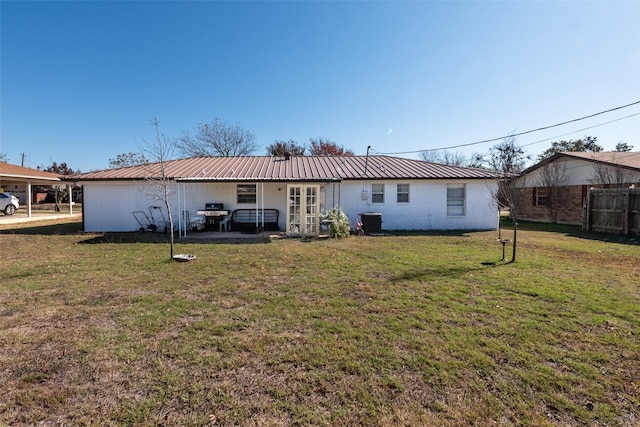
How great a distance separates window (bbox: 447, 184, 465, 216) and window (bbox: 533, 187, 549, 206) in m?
9.62

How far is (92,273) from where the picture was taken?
6273 millimetres

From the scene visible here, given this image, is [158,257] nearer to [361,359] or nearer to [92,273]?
[92,273]

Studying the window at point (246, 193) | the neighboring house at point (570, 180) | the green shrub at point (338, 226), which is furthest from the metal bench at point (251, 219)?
the neighboring house at point (570, 180)

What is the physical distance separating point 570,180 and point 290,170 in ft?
56.8

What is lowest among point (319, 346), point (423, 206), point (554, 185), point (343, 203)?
point (319, 346)

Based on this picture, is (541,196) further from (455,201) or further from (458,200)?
(455,201)

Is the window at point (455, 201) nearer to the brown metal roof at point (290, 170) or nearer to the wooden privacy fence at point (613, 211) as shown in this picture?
the brown metal roof at point (290, 170)

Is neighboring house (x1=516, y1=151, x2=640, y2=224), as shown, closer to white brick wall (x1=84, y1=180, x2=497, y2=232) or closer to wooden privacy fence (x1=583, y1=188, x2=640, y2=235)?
wooden privacy fence (x1=583, y1=188, x2=640, y2=235)

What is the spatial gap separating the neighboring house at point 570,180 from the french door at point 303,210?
11309 mm

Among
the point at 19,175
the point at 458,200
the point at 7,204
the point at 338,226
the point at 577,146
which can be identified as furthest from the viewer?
the point at 577,146

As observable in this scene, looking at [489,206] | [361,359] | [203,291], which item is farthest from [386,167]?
[361,359]

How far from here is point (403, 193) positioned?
14602 mm

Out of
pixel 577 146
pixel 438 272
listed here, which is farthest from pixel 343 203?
pixel 577 146

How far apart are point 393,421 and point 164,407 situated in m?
1.77
